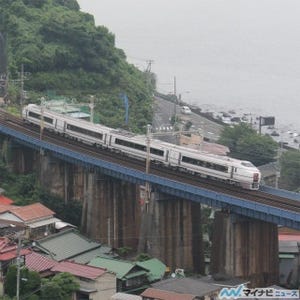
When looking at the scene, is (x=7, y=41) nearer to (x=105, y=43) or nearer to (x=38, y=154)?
(x=105, y=43)

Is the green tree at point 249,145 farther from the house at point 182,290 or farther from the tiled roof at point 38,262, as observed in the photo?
the tiled roof at point 38,262

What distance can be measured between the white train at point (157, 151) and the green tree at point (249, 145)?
22.3 meters

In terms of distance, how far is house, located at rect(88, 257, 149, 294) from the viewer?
124ft

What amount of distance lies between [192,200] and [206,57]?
355 feet

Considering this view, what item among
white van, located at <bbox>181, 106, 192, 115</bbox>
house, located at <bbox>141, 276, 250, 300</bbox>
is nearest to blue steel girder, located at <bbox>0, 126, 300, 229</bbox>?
house, located at <bbox>141, 276, 250, 300</bbox>

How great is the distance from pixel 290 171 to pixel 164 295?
35.8 meters

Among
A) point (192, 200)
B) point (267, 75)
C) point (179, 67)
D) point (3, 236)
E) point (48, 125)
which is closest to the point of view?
point (3, 236)

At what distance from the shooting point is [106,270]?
36438mm

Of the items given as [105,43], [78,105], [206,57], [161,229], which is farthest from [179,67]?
[161,229]

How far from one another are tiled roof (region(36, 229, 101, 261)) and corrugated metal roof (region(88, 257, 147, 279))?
197cm

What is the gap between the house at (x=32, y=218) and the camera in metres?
43.4

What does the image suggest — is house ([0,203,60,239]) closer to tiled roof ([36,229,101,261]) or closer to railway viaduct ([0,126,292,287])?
tiled roof ([36,229,101,261])

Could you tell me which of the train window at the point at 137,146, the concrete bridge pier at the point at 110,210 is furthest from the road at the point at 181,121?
the concrete bridge pier at the point at 110,210

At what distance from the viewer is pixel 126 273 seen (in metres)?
38.0
